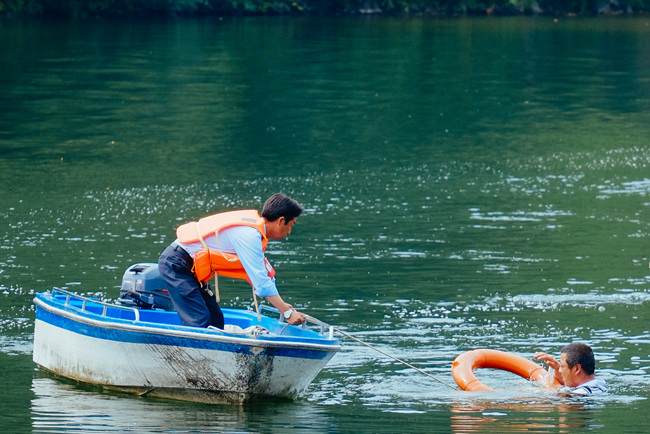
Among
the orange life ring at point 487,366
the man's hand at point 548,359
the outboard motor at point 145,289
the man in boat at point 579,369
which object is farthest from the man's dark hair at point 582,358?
the outboard motor at point 145,289

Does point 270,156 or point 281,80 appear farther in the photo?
point 281,80

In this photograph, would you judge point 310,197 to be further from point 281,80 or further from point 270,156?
point 281,80

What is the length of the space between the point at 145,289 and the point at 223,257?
138cm

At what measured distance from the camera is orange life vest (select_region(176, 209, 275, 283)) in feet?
31.0

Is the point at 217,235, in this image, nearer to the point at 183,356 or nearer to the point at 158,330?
the point at 158,330

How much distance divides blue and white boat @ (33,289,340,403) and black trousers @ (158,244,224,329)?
22cm

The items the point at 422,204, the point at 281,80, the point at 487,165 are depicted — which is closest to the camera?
the point at 422,204

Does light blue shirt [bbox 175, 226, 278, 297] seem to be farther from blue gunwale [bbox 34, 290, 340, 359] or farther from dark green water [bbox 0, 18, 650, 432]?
dark green water [bbox 0, 18, 650, 432]

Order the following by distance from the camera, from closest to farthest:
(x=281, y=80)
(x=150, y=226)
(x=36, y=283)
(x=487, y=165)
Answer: (x=36, y=283) < (x=150, y=226) < (x=487, y=165) < (x=281, y=80)

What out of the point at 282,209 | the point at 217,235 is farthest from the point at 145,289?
the point at 282,209

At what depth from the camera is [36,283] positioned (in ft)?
44.2

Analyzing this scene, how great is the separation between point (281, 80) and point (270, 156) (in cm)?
1332

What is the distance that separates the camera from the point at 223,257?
962cm

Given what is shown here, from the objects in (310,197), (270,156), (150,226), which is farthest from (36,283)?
(270,156)
